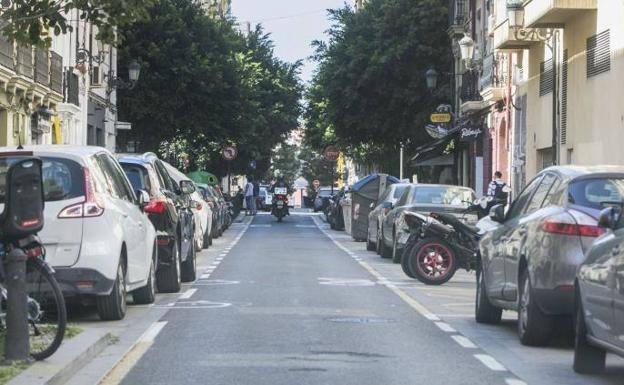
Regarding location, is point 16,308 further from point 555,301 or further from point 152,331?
point 555,301

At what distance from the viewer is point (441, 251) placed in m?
21.5

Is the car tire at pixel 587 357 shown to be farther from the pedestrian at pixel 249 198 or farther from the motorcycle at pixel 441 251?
the pedestrian at pixel 249 198

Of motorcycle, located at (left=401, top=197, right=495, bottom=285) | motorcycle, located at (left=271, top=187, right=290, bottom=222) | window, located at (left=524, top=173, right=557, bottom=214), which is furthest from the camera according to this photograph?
motorcycle, located at (left=271, top=187, right=290, bottom=222)

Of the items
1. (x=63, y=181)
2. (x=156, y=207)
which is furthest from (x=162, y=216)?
(x=63, y=181)

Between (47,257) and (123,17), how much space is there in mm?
2314

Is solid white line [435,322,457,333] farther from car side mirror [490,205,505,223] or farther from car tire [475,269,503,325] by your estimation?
car side mirror [490,205,505,223]

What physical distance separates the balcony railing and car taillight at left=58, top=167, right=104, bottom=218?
116 ft

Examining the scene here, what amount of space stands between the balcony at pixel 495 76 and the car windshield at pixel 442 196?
1746cm

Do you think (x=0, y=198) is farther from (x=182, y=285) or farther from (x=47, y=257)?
(x=182, y=285)

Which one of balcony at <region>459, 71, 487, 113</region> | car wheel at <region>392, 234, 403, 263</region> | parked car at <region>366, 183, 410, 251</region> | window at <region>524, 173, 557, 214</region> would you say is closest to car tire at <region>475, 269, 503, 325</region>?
window at <region>524, 173, 557, 214</region>

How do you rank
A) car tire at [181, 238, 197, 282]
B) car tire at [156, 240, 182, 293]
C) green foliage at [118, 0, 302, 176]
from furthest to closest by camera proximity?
green foliage at [118, 0, 302, 176], car tire at [181, 238, 197, 282], car tire at [156, 240, 182, 293]

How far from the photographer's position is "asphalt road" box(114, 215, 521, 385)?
1040 centimetres

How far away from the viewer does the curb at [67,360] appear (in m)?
9.44

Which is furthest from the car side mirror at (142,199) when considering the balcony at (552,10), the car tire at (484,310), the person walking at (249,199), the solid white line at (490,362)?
the person walking at (249,199)
